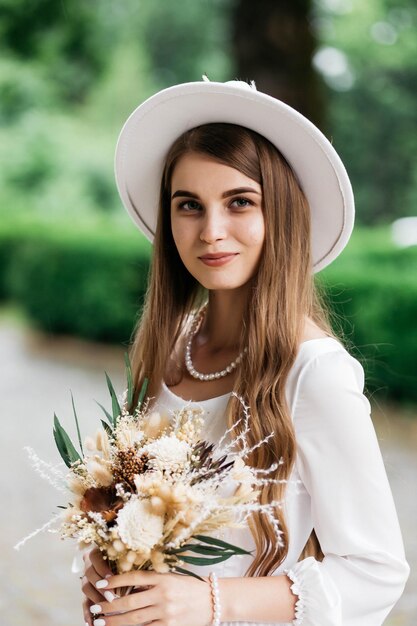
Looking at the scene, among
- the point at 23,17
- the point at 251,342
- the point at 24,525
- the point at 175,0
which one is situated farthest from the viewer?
the point at 175,0

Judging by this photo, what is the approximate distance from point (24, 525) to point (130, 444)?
4.45 meters

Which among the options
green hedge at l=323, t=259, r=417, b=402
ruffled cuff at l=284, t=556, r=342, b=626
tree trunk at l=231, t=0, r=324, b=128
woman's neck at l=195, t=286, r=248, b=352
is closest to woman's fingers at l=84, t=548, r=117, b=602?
ruffled cuff at l=284, t=556, r=342, b=626

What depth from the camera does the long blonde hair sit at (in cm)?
185

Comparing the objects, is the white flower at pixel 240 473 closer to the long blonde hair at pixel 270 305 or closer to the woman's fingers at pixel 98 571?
the long blonde hair at pixel 270 305

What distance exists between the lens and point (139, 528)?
5.16ft

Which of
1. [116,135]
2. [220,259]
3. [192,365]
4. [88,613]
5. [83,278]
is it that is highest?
[116,135]

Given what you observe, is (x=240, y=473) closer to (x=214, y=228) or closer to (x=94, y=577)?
(x=94, y=577)

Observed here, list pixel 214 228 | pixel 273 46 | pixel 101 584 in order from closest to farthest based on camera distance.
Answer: pixel 101 584 → pixel 214 228 → pixel 273 46

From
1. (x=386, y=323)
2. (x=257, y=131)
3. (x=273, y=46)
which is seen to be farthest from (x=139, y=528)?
(x=273, y=46)

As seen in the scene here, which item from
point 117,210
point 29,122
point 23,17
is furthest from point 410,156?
point 23,17

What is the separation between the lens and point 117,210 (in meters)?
25.0

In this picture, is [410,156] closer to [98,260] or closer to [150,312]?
A: [98,260]

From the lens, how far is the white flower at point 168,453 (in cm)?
164

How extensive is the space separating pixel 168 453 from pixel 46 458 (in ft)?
18.5
